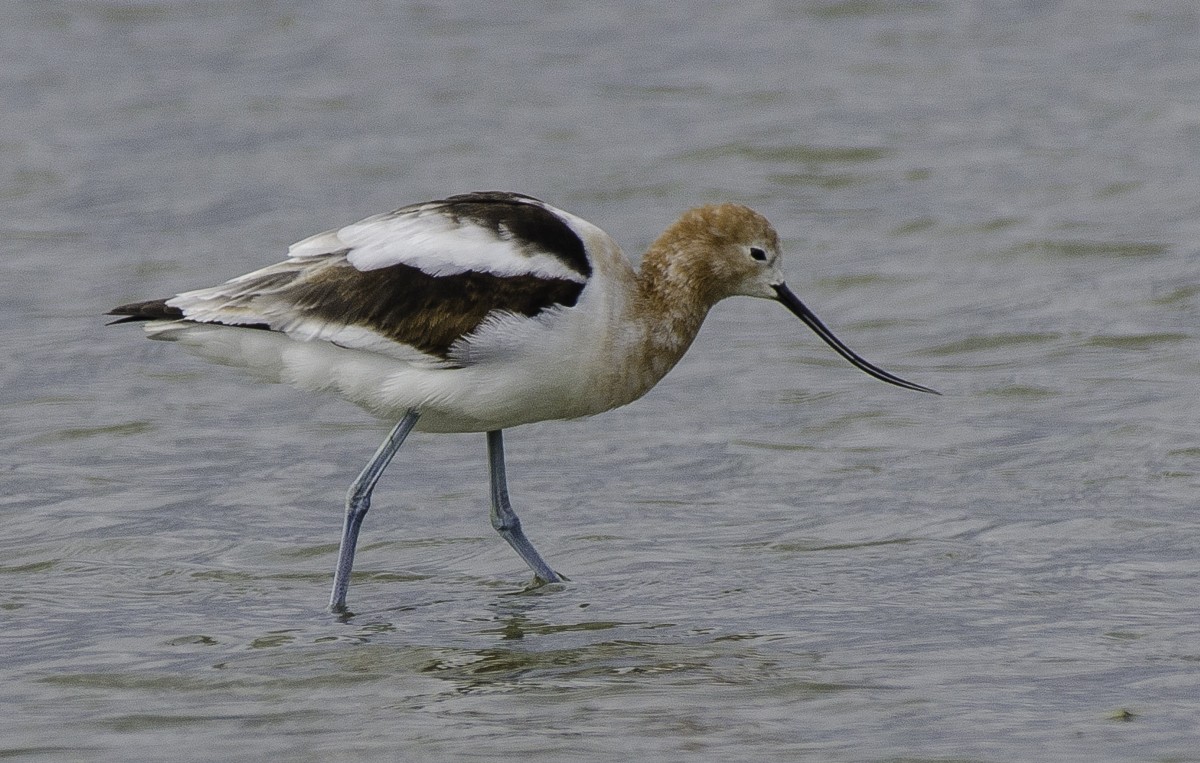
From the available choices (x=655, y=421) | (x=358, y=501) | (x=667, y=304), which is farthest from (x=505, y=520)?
(x=655, y=421)

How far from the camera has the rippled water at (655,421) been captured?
6.69 meters

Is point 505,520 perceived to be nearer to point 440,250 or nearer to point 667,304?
point 667,304

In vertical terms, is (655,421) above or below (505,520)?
above

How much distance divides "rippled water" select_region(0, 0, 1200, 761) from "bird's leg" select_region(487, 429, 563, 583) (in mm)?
165

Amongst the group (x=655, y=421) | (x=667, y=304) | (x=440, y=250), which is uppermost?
(x=440, y=250)

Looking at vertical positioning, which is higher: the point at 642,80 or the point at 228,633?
the point at 642,80

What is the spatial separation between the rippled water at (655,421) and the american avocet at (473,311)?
0.90 m

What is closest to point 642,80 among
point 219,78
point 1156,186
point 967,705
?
point 219,78

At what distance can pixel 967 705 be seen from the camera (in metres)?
6.45

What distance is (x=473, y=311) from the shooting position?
24.2 feet

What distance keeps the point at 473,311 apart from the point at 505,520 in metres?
1.27

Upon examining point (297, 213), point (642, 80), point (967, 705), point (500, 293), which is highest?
point (642, 80)

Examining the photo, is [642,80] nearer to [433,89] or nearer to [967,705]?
[433,89]

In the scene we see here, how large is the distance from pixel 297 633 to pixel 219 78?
457 inches
